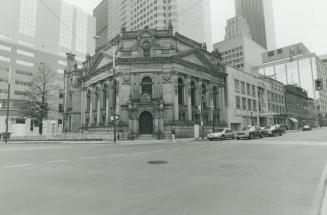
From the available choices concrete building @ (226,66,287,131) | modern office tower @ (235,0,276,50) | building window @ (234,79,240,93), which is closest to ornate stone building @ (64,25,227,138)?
concrete building @ (226,66,287,131)

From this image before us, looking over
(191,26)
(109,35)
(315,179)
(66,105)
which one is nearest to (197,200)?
(315,179)

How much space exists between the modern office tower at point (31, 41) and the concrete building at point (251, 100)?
1706 inches

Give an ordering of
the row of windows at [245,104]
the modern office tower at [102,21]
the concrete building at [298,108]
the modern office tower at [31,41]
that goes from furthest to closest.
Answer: the modern office tower at [102,21]
the modern office tower at [31,41]
the concrete building at [298,108]
the row of windows at [245,104]

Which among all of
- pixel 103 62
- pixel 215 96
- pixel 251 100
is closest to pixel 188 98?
pixel 215 96

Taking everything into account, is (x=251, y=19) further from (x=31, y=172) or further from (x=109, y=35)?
(x=31, y=172)

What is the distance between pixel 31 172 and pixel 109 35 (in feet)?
410

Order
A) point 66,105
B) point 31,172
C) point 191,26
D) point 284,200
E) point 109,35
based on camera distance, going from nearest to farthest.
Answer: point 284,200, point 31,172, point 66,105, point 191,26, point 109,35

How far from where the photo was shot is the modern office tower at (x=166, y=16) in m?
90.6

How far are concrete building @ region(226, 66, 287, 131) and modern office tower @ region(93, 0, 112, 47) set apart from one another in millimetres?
100874

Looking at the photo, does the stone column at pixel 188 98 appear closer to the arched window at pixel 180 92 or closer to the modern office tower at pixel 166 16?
the arched window at pixel 180 92

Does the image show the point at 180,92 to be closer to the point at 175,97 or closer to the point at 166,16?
the point at 175,97

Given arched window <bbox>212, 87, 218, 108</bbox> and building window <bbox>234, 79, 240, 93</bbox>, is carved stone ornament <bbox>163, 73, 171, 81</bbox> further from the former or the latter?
building window <bbox>234, 79, 240, 93</bbox>

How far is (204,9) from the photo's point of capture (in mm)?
105688

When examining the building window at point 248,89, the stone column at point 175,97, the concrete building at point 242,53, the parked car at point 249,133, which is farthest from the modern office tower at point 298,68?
the stone column at point 175,97
